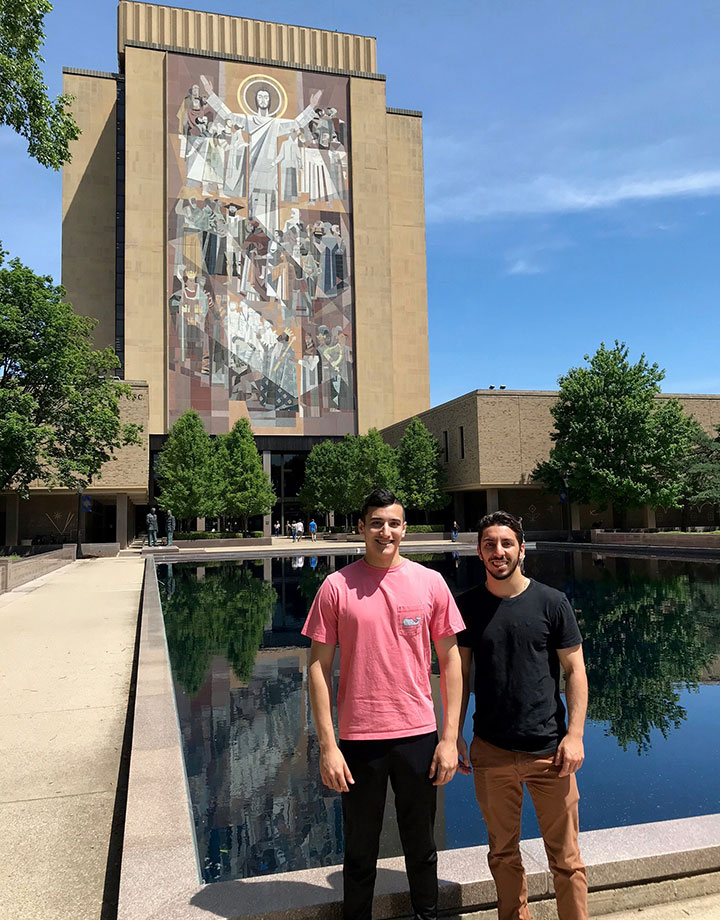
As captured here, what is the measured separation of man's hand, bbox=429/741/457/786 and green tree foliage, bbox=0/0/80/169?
13.6m

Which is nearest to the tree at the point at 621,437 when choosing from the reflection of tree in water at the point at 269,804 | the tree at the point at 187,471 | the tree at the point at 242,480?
the tree at the point at 242,480

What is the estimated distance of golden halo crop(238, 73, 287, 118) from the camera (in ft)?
199

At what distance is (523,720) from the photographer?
312 cm

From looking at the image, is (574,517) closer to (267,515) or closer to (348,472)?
(348,472)

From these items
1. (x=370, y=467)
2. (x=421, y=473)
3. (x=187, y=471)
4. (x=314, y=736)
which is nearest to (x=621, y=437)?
(x=421, y=473)

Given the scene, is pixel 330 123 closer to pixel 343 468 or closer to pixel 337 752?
pixel 343 468

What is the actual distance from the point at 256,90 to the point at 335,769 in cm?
6723

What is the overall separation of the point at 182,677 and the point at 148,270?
54.1 m

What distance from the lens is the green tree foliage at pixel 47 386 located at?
2759 cm

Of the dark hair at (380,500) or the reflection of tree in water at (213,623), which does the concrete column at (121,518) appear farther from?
the dark hair at (380,500)

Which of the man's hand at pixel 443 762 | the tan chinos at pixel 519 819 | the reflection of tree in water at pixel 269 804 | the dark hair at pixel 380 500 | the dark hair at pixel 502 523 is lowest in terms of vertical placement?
the reflection of tree in water at pixel 269 804

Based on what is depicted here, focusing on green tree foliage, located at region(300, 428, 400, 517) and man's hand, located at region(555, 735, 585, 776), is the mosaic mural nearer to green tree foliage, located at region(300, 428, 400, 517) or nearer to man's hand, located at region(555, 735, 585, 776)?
green tree foliage, located at region(300, 428, 400, 517)

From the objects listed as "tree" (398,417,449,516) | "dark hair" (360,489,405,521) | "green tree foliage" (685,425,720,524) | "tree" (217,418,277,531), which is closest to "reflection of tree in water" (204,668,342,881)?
"dark hair" (360,489,405,521)

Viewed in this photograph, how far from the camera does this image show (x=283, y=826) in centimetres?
499
